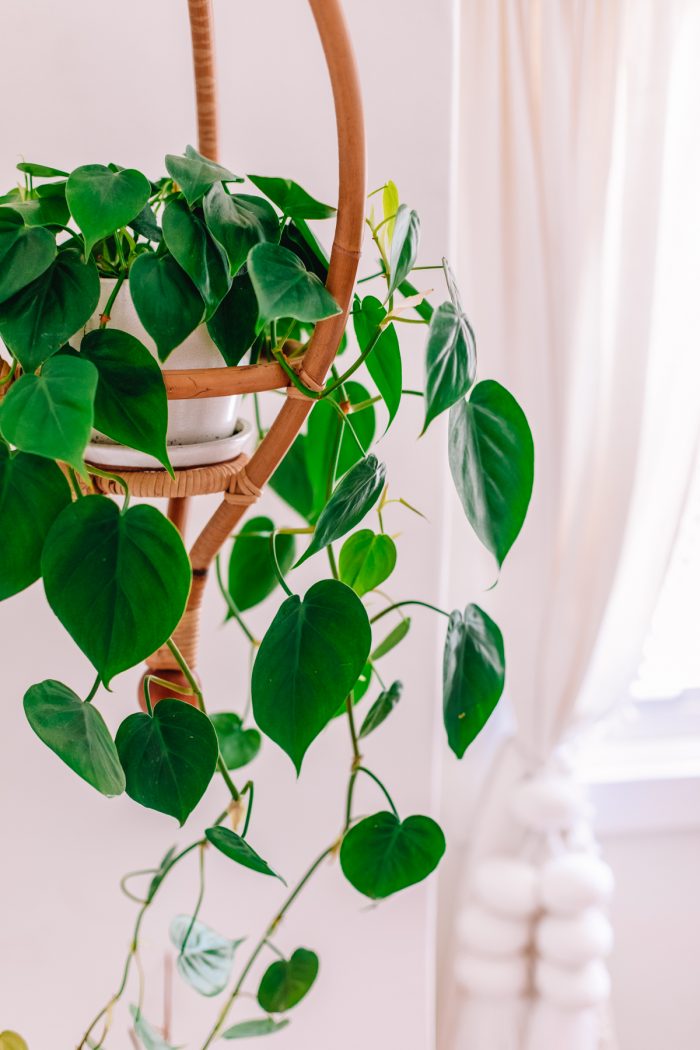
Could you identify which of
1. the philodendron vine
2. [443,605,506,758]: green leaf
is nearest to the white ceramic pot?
the philodendron vine

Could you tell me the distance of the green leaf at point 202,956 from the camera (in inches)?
37.2

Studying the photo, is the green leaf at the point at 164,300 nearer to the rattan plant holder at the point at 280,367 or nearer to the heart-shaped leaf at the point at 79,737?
the rattan plant holder at the point at 280,367

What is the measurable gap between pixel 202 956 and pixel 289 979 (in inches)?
3.7

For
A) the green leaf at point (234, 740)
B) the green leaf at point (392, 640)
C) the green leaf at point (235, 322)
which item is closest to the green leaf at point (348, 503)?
the green leaf at point (235, 322)

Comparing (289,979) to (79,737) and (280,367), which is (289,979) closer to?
(79,737)

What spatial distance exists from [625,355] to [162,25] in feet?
2.32

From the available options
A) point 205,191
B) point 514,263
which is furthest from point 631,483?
point 205,191

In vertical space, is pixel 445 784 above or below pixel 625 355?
below

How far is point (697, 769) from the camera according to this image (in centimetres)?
169

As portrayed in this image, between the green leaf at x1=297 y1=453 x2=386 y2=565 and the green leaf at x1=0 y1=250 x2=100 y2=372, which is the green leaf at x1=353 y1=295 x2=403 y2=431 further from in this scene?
the green leaf at x1=0 y1=250 x2=100 y2=372

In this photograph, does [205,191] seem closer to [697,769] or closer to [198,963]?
[198,963]

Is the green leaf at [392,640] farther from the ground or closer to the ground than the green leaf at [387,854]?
farther from the ground

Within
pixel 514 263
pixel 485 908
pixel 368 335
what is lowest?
pixel 485 908

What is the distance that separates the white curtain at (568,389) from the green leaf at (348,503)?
0.68 m
